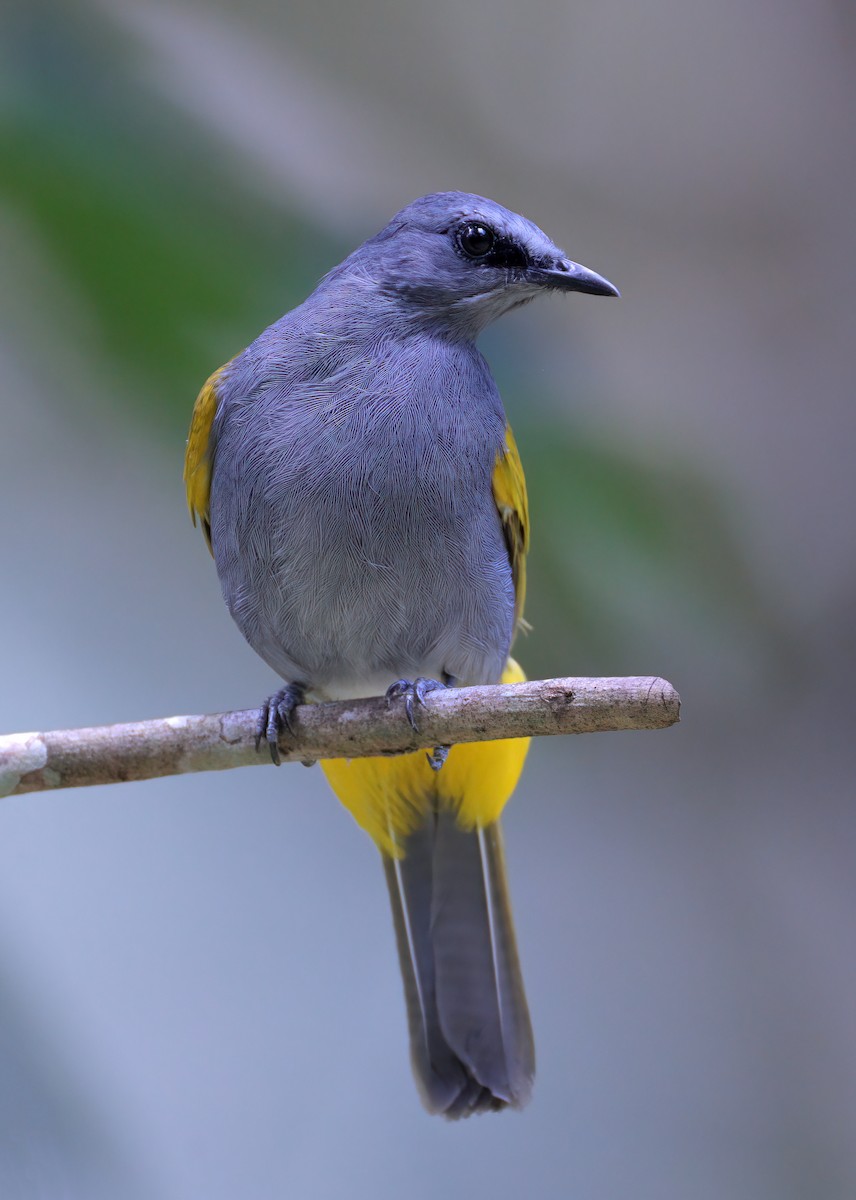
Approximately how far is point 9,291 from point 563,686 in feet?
5.23

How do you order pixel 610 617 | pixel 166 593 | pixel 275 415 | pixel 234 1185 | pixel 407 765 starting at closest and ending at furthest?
pixel 275 415
pixel 407 765
pixel 234 1185
pixel 610 617
pixel 166 593

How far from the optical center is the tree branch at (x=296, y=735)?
4.15ft

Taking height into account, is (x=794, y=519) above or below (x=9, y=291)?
below

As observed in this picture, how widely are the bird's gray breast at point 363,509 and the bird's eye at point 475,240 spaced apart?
0.43ft

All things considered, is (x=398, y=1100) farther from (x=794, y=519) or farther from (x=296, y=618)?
(x=794, y=519)

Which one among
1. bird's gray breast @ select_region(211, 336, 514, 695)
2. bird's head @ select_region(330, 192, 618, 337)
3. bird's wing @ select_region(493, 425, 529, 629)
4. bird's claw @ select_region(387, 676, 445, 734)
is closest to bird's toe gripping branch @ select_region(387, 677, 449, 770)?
bird's claw @ select_region(387, 676, 445, 734)

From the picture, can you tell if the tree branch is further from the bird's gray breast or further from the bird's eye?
the bird's eye

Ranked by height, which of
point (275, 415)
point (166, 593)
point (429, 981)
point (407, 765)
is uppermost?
point (166, 593)

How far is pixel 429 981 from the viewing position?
1.90 m

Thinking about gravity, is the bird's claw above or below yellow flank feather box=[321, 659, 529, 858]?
below

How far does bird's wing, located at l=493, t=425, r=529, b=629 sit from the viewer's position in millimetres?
1616

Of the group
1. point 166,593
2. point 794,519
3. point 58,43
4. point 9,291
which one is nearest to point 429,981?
point 166,593

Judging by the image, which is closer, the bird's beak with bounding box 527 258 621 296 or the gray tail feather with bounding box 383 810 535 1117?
the bird's beak with bounding box 527 258 621 296

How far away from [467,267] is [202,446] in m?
0.45
